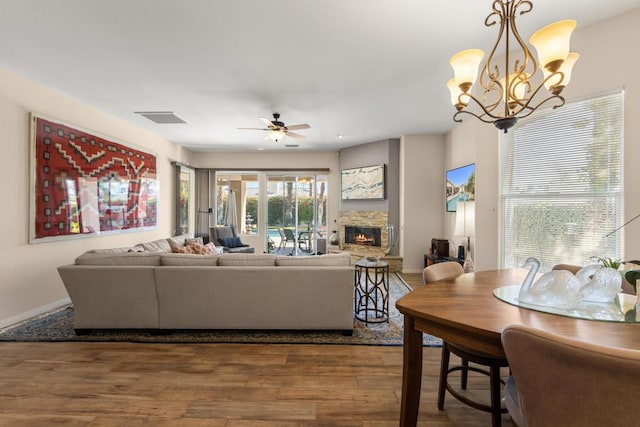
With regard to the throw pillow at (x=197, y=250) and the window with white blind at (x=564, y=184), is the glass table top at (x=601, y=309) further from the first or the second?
the throw pillow at (x=197, y=250)

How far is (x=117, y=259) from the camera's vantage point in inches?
111

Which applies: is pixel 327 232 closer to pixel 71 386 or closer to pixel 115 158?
pixel 115 158

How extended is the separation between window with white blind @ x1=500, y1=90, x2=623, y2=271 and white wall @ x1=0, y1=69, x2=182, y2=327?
16.8 ft

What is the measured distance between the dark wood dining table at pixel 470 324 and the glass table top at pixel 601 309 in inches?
1.3

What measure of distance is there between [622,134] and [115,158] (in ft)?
19.4

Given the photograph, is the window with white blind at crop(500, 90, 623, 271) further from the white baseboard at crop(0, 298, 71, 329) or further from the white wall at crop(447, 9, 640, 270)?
the white baseboard at crop(0, 298, 71, 329)

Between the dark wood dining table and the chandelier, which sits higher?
the chandelier

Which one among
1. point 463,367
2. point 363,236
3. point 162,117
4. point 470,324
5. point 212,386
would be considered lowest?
point 212,386

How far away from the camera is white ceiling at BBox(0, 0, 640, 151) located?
2117 mm

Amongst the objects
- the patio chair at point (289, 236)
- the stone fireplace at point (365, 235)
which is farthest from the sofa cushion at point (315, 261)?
the patio chair at point (289, 236)

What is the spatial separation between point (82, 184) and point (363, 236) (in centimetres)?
494

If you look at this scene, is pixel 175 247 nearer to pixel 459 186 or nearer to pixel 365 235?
pixel 365 235

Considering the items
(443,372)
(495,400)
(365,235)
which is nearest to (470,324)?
(495,400)

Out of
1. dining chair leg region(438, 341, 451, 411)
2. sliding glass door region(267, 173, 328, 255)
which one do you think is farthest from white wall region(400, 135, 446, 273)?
dining chair leg region(438, 341, 451, 411)
